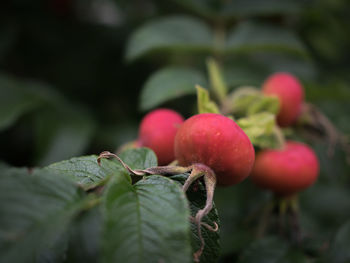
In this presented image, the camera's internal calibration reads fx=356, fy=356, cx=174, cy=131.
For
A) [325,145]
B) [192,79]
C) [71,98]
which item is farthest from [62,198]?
[71,98]

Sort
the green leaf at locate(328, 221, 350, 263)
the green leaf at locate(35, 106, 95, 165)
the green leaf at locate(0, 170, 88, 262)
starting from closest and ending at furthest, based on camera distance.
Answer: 1. the green leaf at locate(0, 170, 88, 262)
2. the green leaf at locate(328, 221, 350, 263)
3. the green leaf at locate(35, 106, 95, 165)

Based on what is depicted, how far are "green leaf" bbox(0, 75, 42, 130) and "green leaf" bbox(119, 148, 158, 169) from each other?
2.44ft

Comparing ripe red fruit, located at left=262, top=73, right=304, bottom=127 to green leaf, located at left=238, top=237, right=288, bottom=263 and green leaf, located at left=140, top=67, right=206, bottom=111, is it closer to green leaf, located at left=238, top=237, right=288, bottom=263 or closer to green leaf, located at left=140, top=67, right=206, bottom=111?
green leaf, located at left=140, top=67, right=206, bottom=111

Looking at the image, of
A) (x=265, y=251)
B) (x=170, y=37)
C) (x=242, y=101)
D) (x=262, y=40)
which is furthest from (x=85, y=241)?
(x=262, y=40)

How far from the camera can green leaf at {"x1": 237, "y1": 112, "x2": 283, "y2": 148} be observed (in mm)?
1015

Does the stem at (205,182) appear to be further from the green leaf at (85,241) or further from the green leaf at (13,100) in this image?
the green leaf at (13,100)

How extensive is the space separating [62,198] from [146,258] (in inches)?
7.1

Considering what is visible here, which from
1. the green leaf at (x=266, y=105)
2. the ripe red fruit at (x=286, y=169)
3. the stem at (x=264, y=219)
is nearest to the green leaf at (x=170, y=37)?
the green leaf at (x=266, y=105)

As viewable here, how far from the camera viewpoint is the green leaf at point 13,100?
1.44 meters

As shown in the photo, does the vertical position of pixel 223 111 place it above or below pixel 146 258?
above

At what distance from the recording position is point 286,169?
1141 millimetres

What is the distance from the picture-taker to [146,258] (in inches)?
22.0

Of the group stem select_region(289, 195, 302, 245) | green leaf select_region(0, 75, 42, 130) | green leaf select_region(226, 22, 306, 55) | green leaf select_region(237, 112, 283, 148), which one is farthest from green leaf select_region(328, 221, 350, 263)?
green leaf select_region(0, 75, 42, 130)

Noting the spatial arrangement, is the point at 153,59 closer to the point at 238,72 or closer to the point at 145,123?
the point at 238,72
